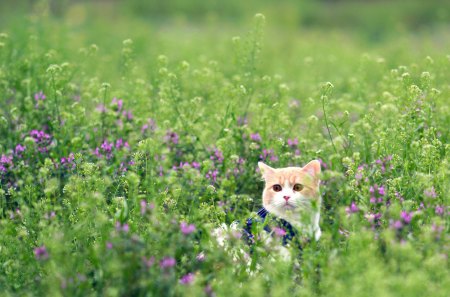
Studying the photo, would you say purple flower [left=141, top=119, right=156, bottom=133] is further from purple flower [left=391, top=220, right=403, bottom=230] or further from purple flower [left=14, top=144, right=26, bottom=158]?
purple flower [left=391, top=220, right=403, bottom=230]

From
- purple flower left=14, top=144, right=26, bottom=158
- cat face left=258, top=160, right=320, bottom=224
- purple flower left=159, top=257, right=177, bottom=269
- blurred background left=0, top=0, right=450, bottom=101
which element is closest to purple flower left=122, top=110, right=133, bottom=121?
blurred background left=0, top=0, right=450, bottom=101

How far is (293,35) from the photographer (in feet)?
41.7

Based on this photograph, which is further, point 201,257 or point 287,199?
point 287,199

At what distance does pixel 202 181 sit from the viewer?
4.81 meters

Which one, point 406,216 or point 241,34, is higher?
point 406,216

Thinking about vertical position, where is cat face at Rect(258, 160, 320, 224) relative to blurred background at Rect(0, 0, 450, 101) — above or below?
above

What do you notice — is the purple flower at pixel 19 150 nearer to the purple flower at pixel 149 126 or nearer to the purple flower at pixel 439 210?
the purple flower at pixel 149 126

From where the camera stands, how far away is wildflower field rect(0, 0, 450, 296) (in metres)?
3.44

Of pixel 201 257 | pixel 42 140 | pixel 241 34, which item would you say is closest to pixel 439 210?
pixel 201 257

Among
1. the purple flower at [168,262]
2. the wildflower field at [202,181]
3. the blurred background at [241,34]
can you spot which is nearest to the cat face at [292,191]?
the wildflower field at [202,181]

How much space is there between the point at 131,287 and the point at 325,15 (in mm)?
15955

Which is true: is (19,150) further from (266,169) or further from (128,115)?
(266,169)

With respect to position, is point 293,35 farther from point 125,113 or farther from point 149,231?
point 149,231

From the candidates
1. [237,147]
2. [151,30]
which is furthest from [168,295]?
[151,30]
